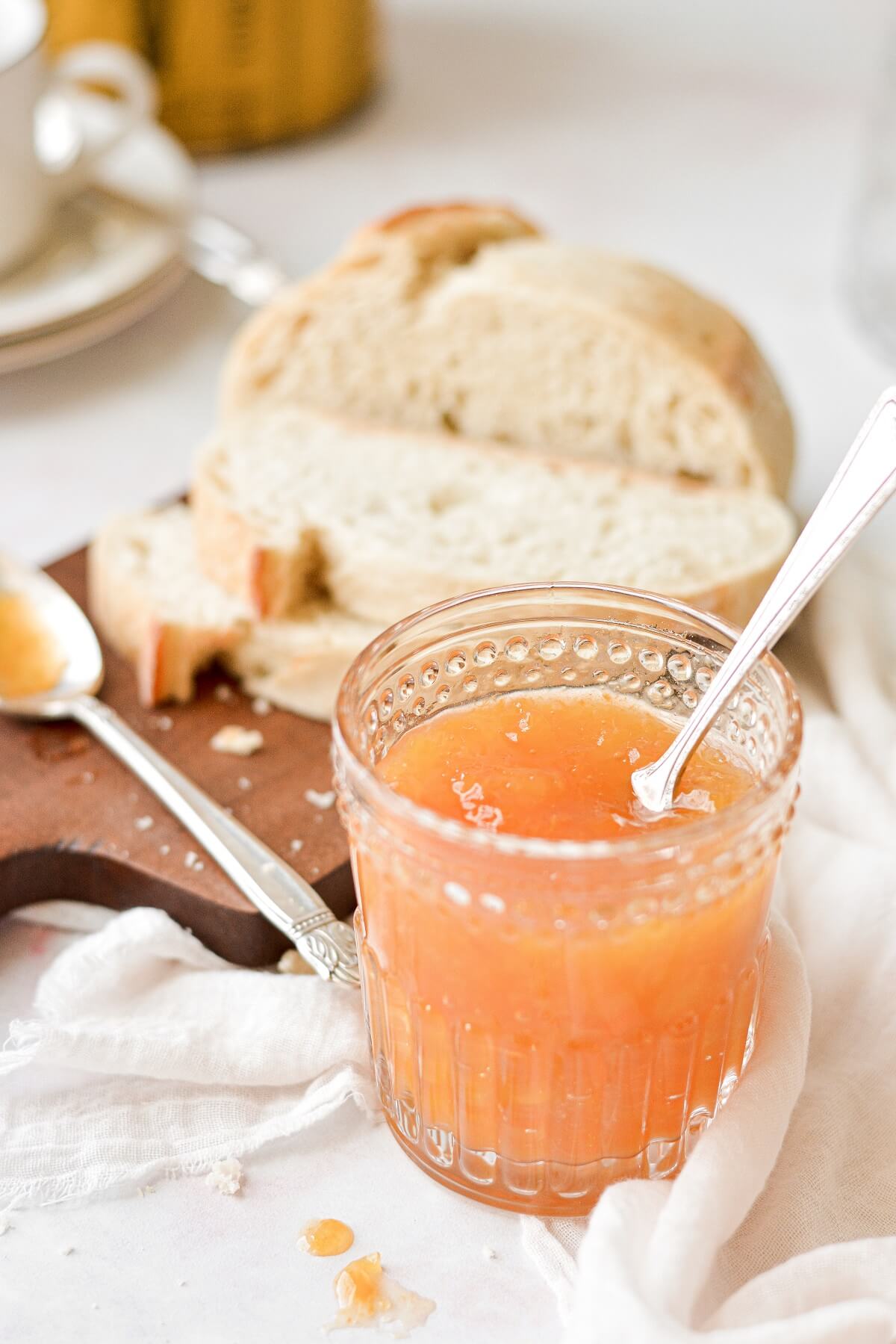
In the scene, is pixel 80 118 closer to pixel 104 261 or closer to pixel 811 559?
pixel 104 261

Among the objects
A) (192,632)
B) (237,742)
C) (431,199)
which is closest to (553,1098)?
(237,742)

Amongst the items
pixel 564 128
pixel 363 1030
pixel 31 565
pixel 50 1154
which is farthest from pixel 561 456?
pixel 564 128

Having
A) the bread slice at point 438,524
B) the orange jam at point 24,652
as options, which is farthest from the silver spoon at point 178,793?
the bread slice at point 438,524

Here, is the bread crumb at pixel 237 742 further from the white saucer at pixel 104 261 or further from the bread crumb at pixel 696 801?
the white saucer at pixel 104 261

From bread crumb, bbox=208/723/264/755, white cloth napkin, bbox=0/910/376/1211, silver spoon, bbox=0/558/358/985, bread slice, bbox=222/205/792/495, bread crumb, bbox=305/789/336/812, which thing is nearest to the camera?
white cloth napkin, bbox=0/910/376/1211

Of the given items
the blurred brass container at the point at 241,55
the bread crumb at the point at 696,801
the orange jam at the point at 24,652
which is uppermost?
the blurred brass container at the point at 241,55

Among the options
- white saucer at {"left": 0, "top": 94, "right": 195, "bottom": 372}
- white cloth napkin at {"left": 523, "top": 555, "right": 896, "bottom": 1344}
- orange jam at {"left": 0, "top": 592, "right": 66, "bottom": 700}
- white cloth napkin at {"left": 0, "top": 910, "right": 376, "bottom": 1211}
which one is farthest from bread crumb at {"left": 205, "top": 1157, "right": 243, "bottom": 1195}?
white saucer at {"left": 0, "top": 94, "right": 195, "bottom": 372}

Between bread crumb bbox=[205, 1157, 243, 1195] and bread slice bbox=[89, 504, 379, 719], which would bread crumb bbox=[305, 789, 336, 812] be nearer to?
bread slice bbox=[89, 504, 379, 719]
